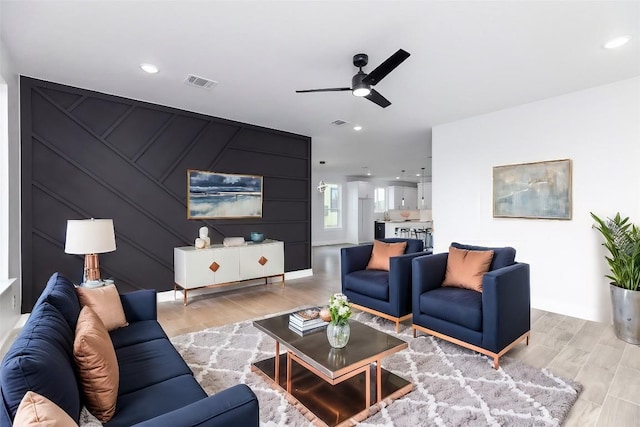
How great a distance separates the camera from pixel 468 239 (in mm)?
4863

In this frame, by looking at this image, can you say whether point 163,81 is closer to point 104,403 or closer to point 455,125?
point 104,403

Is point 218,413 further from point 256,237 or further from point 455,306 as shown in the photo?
point 256,237

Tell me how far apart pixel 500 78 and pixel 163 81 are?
141 inches

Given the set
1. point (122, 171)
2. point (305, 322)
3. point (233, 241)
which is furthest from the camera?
point (233, 241)

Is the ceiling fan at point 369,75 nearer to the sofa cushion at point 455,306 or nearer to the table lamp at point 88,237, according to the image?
the sofa cushion at point 455,306

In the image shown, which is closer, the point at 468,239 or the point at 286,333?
the point at 286,333

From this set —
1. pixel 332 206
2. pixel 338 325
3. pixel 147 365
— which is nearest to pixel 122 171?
pixel 147 365

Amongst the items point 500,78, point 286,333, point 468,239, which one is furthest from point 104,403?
point 468,239

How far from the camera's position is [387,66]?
2520mm

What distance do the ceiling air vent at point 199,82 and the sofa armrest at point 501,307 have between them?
329 cm

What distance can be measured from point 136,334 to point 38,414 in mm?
1520

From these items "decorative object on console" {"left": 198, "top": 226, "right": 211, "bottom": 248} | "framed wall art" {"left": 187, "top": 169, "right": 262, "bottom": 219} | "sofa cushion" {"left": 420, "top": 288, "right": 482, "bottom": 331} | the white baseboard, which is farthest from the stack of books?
the white baseboard

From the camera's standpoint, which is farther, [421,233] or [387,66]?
[421,233]

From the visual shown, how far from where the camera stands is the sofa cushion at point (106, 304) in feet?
7.39
